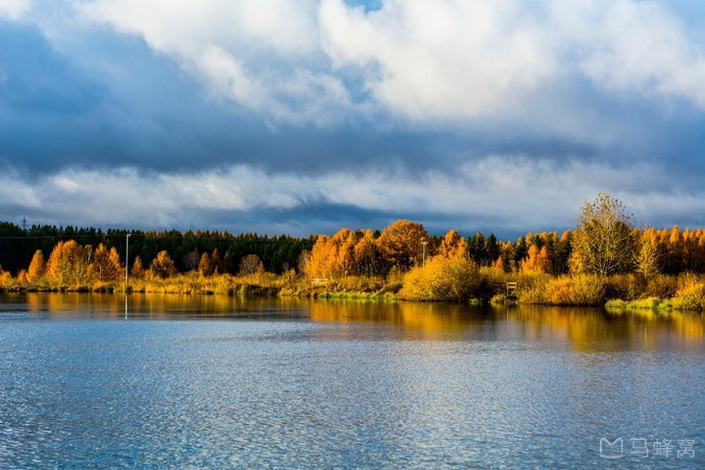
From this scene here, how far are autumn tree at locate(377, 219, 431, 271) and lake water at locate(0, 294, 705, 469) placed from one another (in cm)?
8553

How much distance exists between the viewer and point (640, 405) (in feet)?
56.5

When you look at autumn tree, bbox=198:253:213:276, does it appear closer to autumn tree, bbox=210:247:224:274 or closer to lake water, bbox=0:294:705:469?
autumn tree, bbox=210:247:224:274

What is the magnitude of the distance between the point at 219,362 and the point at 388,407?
31.0 feet

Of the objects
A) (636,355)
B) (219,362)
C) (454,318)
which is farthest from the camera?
(454,318)

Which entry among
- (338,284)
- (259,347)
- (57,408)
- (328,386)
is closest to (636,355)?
(328,386)

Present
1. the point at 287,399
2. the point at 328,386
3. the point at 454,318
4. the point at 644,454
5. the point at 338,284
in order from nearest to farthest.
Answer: the point at 644,454
the point at 287,399
the point at 328,386
the point at 454,318
the point at 338,284

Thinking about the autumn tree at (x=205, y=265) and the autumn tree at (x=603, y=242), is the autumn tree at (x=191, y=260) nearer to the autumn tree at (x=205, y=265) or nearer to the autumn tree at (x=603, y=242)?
the autumn tree at (x=205, y=265)

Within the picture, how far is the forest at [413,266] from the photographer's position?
64.4 m

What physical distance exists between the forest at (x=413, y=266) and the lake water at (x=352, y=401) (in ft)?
103

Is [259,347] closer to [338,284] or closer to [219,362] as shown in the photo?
[219,362]

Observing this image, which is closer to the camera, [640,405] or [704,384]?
[640,405]

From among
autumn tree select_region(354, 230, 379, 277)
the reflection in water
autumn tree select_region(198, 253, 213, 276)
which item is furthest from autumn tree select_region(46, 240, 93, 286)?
the reflection in water

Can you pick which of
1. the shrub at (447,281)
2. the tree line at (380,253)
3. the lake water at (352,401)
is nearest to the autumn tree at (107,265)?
the tree line at (380,253)

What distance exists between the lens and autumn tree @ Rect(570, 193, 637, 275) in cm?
6719
